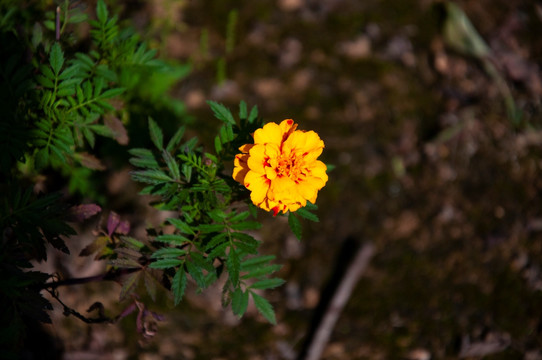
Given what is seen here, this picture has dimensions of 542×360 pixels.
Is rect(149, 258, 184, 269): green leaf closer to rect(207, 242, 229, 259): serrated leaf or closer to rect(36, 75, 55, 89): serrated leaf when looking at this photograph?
rect(207, 242, 229, 259): serrated leaf

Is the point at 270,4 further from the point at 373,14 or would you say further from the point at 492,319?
the point at 492,319

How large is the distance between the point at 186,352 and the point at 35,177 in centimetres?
130

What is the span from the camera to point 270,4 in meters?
3.26

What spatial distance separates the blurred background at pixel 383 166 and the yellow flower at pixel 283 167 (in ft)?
4.29

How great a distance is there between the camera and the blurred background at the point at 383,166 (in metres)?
2.80

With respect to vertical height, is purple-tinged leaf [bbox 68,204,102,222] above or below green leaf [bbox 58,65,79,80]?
below

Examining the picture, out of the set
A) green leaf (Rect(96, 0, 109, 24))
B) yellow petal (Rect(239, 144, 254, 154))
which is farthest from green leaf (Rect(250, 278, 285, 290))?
green leaf (Rect(96, 0, 109, 24))

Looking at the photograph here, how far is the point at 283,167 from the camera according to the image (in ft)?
5.04

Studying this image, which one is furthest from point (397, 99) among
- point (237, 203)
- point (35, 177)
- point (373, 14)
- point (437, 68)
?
point (35, 177)

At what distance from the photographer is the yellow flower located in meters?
1.52

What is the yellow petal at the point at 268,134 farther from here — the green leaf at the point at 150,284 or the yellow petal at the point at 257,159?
the green leaf at the point at 150,284

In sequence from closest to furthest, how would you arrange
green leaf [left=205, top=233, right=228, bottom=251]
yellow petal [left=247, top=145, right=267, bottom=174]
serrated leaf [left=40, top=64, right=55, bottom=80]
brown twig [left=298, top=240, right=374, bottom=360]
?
yellow petal [left=247, top=145, right=267, bottom=174], green leaf [left=205, top=233, right=228, bottom=251], serrated leaf [left=40, top=64, right=55, bottom=80], brown twig [left=298, top=240, right=374, bottom=360]

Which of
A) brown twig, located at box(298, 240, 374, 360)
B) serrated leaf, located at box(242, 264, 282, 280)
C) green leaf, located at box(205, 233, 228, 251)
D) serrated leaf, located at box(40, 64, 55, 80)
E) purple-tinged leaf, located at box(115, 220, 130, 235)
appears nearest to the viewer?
green leaf, located at box(205, 233, 228, 251)

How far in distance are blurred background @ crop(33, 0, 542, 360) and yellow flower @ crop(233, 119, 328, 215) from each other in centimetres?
131
